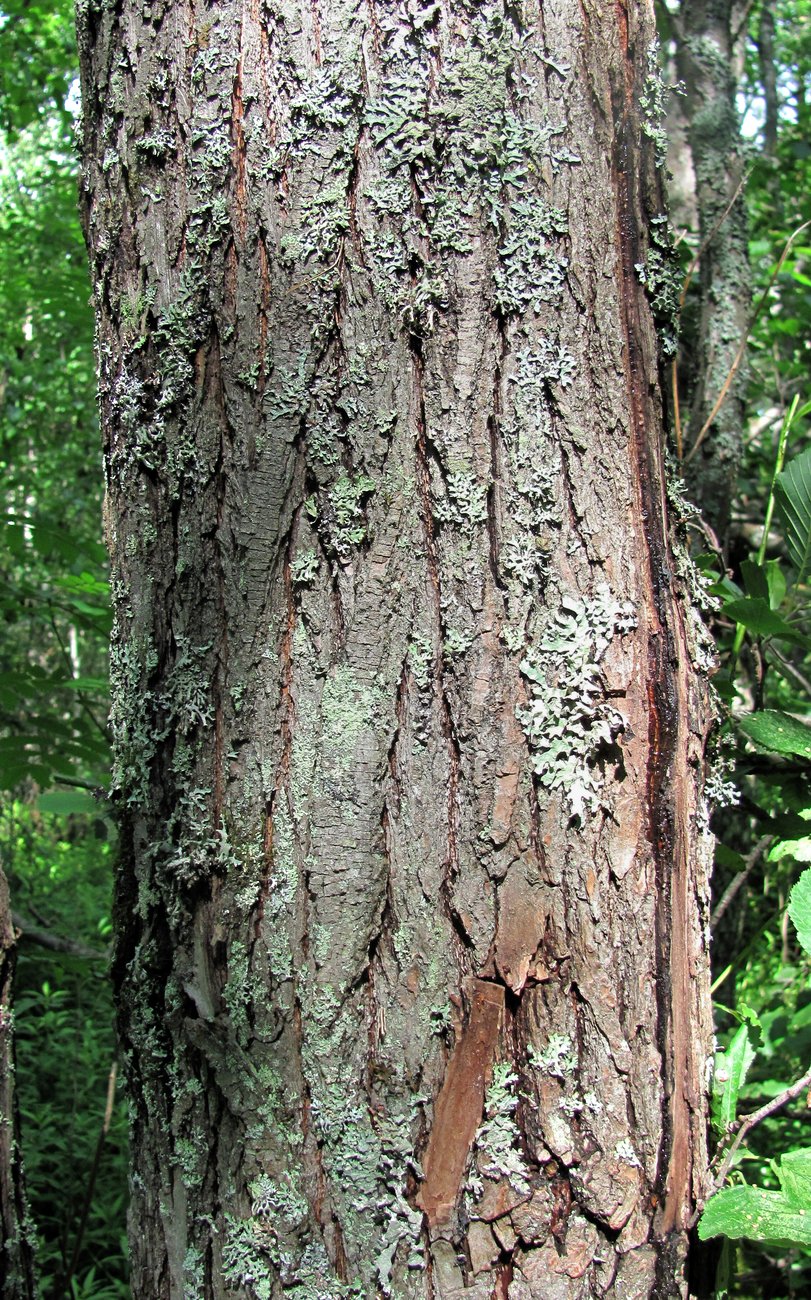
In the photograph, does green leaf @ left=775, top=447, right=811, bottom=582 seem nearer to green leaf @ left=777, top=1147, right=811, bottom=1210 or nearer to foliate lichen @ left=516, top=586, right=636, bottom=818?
foliate lichen @ left=516, top=586, right=636, bottom=818

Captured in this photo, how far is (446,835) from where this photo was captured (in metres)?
0.83

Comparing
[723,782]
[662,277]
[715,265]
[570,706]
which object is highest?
[715,265]

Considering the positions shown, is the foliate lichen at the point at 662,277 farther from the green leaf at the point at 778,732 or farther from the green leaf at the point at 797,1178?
the green leaf at the point at 797,1178

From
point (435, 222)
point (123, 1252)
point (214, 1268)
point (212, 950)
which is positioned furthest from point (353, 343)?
point (123, 1252)

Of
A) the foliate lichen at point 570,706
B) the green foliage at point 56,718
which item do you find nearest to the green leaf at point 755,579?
the foliate lichen at point 570,706

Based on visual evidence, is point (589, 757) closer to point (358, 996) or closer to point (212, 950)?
point (358, 996)

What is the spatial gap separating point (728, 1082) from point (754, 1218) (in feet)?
0.61

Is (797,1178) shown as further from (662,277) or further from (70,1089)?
(70,1089)

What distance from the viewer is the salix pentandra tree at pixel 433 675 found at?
0.82 m

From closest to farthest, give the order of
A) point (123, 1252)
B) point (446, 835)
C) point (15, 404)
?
point (446, 835) → point (123, 1252) → point (15, 404)

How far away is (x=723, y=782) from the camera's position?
1065 millimetres

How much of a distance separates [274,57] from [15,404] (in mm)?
9652

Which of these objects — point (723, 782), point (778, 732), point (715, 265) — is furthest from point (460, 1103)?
point (715, 265)

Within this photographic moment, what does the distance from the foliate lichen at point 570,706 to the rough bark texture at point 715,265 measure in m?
1.39
